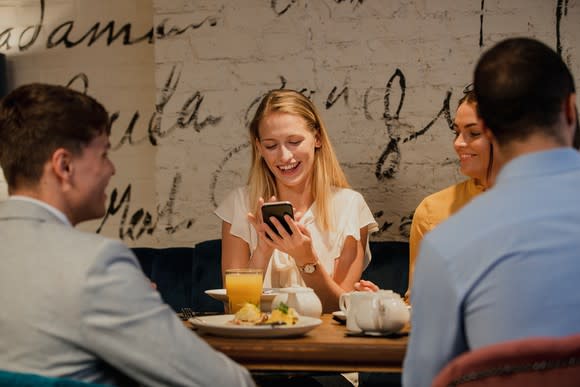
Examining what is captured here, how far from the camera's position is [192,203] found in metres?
3.71

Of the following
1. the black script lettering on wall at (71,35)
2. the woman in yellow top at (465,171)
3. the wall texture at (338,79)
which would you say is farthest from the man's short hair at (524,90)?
the black script lettering on wall at (71,35)

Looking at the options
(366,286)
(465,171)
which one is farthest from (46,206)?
(465,171)

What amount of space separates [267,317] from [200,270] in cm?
143

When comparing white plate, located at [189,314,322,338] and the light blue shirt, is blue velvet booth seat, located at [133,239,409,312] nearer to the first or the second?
white plate, located at [189,314,322,338]

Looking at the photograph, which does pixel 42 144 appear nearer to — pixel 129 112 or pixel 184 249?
pixel 184 249

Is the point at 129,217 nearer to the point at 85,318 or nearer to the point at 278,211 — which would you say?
the point at 278,211

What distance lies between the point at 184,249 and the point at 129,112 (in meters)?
0.86

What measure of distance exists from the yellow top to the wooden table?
122cm

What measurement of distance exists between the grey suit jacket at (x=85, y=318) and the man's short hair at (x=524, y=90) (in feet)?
2.10

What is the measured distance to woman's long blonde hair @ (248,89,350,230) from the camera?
3150mm

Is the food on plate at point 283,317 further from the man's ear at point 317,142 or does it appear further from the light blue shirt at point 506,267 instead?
the man's ear at point 317,142

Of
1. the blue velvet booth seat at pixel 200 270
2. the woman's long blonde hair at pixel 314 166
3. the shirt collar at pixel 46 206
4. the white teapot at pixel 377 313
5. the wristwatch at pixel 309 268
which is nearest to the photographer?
the shirt collar at pixel 46 206

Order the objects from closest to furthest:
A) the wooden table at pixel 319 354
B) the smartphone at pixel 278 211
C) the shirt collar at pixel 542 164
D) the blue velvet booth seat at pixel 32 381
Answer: the blue velvet booth seat at pixel 32 381 < the shirt collar at pixel 542 164 < the wooden table at pixel 319 354 < the smartphone at pixel 278 211

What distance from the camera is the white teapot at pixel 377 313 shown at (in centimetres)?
194
